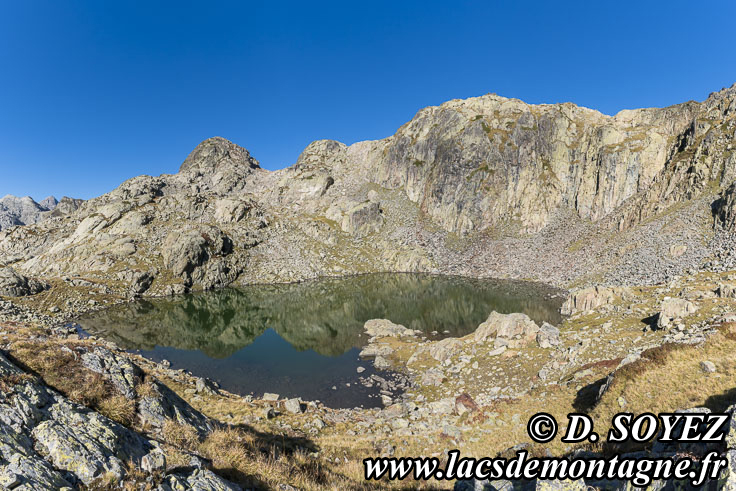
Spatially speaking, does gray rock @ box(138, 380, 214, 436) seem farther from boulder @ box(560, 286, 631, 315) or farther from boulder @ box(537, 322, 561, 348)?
boulder @ box(560, 286, 631, 315)

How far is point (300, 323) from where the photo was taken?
65312 mm

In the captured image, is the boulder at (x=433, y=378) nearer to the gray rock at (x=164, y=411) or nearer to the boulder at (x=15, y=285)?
the gray rock at (x=164, y=411)

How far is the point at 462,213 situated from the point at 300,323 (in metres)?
101

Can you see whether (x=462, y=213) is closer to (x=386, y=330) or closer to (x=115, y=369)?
(x=386, y=330)

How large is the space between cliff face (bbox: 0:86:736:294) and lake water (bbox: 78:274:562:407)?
18915 millimetres

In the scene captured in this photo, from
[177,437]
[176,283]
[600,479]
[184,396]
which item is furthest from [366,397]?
[176,283]

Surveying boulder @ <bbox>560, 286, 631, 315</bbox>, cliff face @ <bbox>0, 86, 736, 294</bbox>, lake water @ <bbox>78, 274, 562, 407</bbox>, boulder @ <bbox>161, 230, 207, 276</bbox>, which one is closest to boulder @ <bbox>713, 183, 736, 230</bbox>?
cliff face @ <bbox>0, 86, 736, 294</bbox>

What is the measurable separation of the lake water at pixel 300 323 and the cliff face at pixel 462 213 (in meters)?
18.9

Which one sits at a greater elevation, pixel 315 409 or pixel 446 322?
pixel 446 322

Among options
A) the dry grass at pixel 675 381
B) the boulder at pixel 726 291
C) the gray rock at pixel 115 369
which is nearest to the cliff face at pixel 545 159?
the boulder at pixel 726 291

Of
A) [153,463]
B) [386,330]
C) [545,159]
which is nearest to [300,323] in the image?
[386,330]

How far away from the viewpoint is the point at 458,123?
161250 millimetres

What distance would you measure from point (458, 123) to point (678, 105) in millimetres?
83613

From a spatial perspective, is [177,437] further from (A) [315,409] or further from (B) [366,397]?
(B) [366,397]
